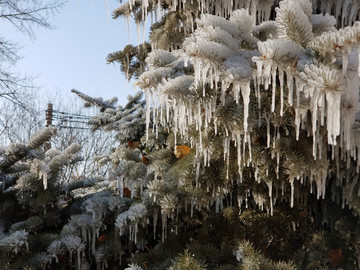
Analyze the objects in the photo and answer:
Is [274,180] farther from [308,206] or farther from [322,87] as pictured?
[322,87]

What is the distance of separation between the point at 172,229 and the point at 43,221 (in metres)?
1.04

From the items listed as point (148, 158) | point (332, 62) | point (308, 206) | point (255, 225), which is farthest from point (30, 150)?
point (332, 62)

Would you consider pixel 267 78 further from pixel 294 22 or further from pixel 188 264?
pixel 188 264

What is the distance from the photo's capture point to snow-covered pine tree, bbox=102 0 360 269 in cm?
126

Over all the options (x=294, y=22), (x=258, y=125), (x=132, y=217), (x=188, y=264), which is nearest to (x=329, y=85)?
(x=294, y=22)

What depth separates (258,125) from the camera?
1.71m

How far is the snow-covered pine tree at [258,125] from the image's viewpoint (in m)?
1.26

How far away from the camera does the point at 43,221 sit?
9.05 feet

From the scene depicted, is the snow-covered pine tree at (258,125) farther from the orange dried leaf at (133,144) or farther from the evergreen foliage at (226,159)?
the orange dried leaf at (133,144)

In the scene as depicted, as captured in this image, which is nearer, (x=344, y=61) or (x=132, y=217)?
(x=344, y=61)

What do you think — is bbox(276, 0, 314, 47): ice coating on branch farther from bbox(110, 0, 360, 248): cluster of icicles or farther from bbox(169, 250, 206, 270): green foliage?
bbox(169, 250, 206, 270): green foliage

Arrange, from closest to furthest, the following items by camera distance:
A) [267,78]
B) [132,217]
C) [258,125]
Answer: [267,78]
[258,125]
[132,217]

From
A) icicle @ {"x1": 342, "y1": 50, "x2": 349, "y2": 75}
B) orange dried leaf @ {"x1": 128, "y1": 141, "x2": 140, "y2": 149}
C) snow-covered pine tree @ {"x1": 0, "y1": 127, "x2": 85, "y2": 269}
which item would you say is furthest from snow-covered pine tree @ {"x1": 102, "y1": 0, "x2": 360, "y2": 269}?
snow-covered pine tree @ {"x1": 0, "y1": 127, "x2": 85, "y2": 269}

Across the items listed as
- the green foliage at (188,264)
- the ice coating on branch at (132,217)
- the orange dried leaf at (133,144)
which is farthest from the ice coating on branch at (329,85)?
the orange dried leaf at (133,144)
